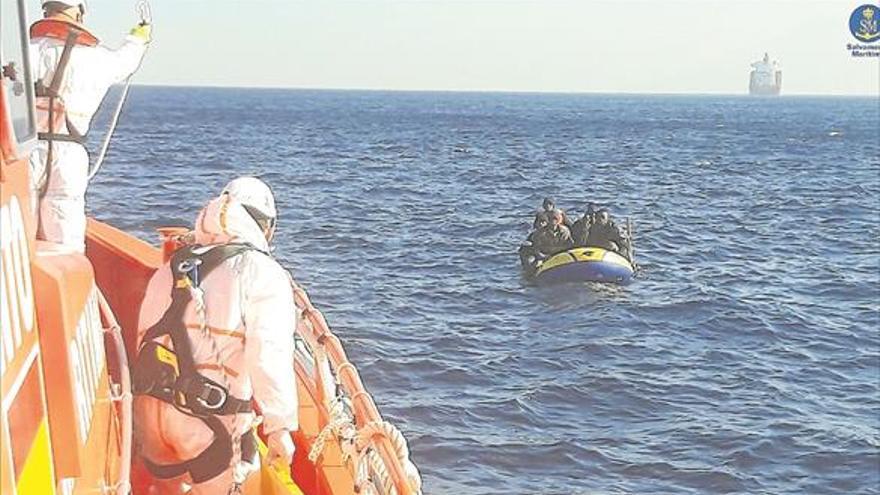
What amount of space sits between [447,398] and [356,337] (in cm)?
319

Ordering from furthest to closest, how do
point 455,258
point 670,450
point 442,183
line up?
point 442,183 < point 455,258 < point 670,450

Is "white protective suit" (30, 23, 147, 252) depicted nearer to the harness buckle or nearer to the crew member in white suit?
the crew member in white suit

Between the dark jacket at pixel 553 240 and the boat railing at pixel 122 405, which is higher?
the boat railing at pixel 122 405

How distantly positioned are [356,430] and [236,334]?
108cm

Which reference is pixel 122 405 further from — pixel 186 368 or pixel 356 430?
pixel 356 430

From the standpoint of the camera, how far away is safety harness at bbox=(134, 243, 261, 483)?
13.3 ft

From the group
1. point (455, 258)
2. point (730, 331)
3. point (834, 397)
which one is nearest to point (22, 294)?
point (834, 397)

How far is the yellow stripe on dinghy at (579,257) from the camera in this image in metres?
20.7

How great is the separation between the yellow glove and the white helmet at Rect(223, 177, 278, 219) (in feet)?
3.49

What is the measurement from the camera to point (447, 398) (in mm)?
13555

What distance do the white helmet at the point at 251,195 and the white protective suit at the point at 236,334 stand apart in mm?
35

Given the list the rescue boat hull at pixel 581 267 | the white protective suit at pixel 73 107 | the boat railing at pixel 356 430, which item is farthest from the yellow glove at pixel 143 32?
the rescue boat hull at pixel 581 267

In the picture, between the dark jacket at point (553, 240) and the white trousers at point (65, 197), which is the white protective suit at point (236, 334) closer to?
the white trousers at point (65, 197)

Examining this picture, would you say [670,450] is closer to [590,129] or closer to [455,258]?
[455,258]
